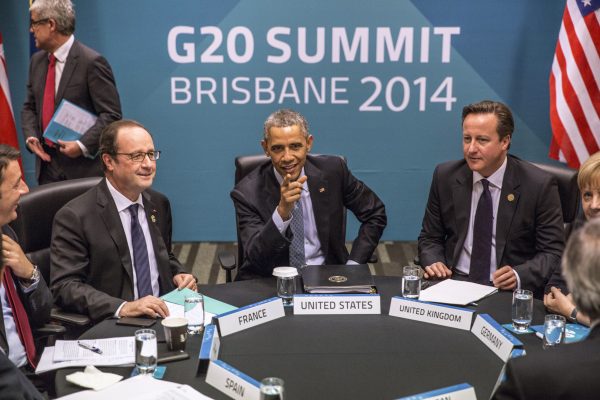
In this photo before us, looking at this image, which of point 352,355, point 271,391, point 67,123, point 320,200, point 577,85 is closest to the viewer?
point 271,391

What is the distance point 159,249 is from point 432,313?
135cm

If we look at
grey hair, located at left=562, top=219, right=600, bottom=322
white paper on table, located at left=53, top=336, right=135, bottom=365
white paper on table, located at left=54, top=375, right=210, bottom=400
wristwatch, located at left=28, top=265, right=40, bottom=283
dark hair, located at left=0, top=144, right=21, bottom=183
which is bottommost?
white paper on table, located at left=54, top=375, right=210, bottom=400

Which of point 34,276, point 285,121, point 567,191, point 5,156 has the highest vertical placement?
point 285,121

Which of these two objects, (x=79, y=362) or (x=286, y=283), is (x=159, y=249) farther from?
(x=79, y=362)

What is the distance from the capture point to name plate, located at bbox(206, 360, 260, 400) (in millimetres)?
2182

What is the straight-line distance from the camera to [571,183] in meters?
3.92

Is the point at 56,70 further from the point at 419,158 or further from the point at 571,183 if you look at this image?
the point at 571,183

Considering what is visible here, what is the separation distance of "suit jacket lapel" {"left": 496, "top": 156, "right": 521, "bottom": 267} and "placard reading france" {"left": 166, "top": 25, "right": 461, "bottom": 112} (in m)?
2.49

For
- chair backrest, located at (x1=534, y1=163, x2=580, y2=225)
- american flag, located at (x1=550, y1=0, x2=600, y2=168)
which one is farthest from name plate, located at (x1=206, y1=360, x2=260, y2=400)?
american flag, located at (x1=550, y1=0, x2=600, y2=168)

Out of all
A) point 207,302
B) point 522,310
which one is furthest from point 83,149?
point 522,310

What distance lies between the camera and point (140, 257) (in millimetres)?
3404

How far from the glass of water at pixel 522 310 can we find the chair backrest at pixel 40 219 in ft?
6.84

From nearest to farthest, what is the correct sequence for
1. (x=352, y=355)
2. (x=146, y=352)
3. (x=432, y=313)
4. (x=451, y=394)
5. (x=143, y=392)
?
(x=451, y=394) < (x=143, y=392) < (x=146, y=352) < (x=352, y=355) < (x=432, y=313)

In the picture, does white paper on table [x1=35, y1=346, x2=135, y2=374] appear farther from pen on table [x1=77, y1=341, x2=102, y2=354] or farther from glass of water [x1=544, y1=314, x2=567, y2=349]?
glass of water [x1=544, y1=314, x2=567, y2=349]
